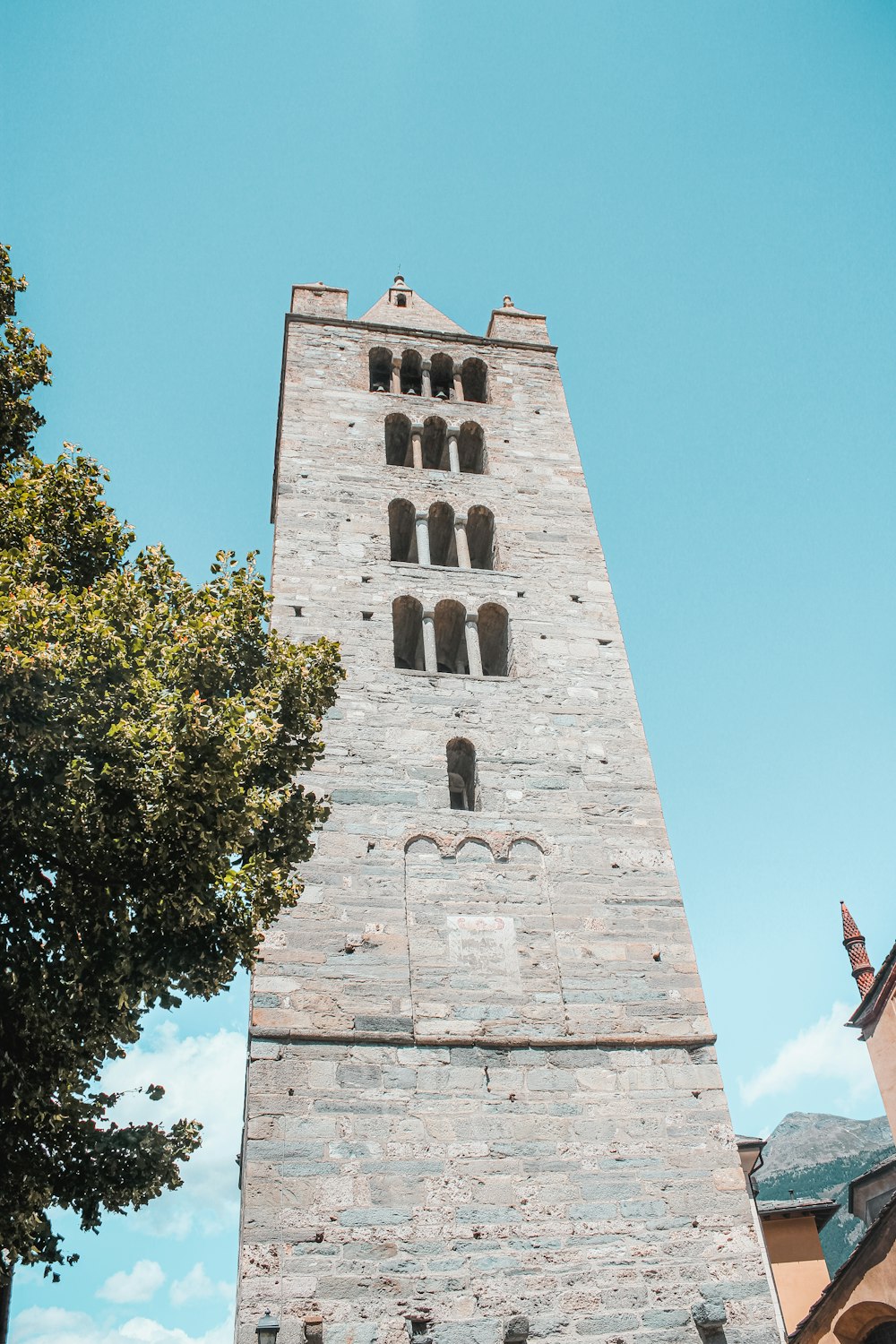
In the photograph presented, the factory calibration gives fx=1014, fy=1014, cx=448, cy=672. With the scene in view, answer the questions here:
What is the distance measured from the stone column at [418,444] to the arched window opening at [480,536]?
141cm

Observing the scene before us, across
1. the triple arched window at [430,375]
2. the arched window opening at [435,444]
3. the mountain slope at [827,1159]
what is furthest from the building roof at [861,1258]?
the mountain slope at [827,1159]

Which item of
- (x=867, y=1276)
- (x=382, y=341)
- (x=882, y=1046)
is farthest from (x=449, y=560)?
(x=867, y=1276)

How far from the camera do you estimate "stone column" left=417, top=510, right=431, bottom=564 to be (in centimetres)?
1452

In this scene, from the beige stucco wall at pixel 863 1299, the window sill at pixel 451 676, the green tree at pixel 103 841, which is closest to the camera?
the green tree at pixel 103 841

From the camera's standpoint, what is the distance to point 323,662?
8.16m

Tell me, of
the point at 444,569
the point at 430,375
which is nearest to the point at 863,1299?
the point at 444,569

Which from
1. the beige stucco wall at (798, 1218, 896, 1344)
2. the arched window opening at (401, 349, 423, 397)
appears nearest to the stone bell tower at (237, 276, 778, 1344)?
the arched window opening at (401, 349, 423, 397)

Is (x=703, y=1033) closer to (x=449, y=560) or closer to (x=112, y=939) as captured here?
(x=112, y=939)

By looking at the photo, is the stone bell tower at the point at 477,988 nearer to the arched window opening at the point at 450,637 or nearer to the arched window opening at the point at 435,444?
the arched window opening at the point at 450,637

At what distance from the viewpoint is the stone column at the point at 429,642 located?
42.5 ft

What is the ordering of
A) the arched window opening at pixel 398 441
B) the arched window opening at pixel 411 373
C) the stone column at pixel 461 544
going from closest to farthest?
1. the stone column at pixel 461 544
2. the arched window opening at pixel 398 441
3. the arched window opening at pixel 411 373

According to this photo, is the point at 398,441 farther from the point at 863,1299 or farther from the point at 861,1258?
the point at 863,1299

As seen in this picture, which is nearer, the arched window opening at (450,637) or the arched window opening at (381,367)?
the arched window opening at (450,637)

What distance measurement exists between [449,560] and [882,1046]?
9.54m
